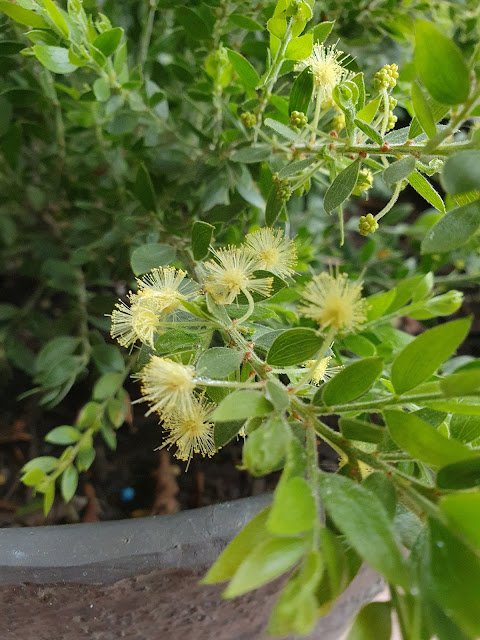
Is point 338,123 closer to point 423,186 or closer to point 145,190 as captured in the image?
point 423,186

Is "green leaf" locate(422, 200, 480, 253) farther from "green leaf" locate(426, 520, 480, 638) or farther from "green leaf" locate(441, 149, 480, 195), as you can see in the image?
"green leaf" locate(426, 520, 480, 638)

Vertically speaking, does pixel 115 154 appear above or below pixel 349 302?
below

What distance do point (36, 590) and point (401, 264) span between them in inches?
24.6

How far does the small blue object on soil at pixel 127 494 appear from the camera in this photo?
0.78 metres

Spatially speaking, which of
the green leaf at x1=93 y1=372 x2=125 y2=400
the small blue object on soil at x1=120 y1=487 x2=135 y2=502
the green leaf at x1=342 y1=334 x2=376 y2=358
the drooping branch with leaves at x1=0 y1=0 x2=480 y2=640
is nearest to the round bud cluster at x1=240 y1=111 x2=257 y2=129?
the drooping branch with leaves at x1=0 y1=0 x2=480 y2=640

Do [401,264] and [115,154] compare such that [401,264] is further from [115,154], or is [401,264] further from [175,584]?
[175,584]

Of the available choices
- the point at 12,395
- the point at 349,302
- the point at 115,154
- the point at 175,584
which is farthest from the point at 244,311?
the point at 12,395

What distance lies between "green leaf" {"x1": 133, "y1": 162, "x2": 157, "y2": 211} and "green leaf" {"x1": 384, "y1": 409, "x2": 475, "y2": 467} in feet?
1.17

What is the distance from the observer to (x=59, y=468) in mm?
592

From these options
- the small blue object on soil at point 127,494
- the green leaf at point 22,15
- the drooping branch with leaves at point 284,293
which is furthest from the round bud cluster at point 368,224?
the small blue object on soil at point 127,494

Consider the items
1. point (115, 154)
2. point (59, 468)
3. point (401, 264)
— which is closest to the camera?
point (59, 468)

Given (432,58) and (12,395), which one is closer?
(432,58)

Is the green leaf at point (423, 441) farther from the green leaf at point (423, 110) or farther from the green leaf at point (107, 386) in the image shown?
the green leaf at point (107, 386)

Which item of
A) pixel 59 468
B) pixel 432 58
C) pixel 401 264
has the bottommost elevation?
pixel 59 468
